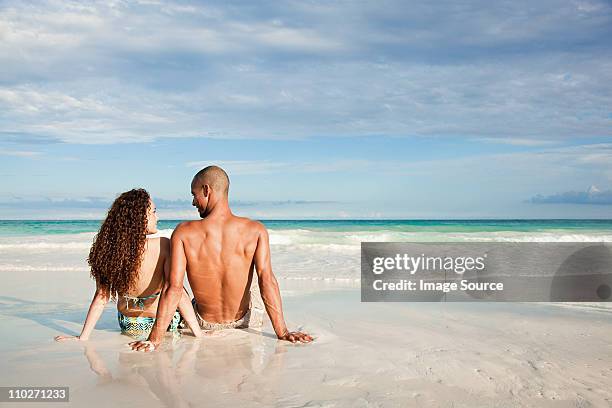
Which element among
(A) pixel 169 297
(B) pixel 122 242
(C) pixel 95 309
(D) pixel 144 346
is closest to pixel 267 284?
(A) pixel 169 297

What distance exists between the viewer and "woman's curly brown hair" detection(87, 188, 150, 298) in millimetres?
4484

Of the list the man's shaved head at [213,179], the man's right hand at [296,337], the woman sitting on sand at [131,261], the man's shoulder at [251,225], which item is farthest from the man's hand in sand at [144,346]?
the man's shaved head at [213,179]

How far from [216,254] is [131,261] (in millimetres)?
662

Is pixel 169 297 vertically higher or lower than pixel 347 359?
higher

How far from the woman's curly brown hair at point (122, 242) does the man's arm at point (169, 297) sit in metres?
0.29

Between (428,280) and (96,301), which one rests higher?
(96,301)

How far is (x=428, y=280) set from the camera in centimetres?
965

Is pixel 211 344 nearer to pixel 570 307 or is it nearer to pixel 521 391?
pixel 521 391

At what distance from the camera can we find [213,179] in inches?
177

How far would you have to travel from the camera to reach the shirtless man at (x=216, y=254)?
14.4 ft

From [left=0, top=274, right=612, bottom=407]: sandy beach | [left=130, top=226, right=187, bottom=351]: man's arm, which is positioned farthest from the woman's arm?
[left=130, top=226, right=187, bottom=351]: man's arm

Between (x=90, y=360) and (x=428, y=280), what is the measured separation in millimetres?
6634

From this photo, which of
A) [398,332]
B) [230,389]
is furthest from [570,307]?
[230,389]

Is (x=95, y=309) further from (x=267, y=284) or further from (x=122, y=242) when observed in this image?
(x=267, y=284)
